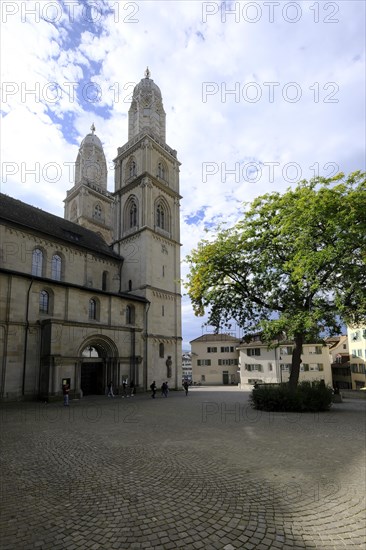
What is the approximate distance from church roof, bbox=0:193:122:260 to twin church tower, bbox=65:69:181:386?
3.69 metres

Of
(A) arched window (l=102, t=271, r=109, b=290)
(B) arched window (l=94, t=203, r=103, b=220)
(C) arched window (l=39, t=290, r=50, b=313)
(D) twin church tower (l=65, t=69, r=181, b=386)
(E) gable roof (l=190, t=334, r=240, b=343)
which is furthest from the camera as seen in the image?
(E) gable roof (l=190, t=334, r=240, b=343)

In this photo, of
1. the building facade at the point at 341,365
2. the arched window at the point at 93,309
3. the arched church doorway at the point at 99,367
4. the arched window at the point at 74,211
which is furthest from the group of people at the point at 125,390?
the building facade at the point at 341,365

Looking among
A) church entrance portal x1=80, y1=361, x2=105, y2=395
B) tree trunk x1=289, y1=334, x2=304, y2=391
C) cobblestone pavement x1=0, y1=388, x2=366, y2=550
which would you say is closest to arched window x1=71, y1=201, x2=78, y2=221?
church entrance portal x1=80, y1=361, x2=105, y2=395

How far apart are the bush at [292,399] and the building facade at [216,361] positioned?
50471 mm

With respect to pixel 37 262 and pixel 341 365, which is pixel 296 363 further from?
pixel 341 365

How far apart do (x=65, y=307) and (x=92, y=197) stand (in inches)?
1218

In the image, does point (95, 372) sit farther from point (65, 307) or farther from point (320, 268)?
point (320, 268)

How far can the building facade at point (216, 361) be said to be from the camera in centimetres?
6581

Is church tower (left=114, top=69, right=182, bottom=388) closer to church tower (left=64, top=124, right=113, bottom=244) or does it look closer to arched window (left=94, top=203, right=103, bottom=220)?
church tower (left=64, top=124, right=113, bottom=244)

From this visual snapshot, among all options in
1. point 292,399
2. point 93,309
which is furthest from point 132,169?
point 292,399

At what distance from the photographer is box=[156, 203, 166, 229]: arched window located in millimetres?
39938

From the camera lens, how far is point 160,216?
40500 millimetres

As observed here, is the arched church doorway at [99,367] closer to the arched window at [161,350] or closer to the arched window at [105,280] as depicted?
the arched window at [161,350]

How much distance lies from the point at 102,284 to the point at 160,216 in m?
11.6
